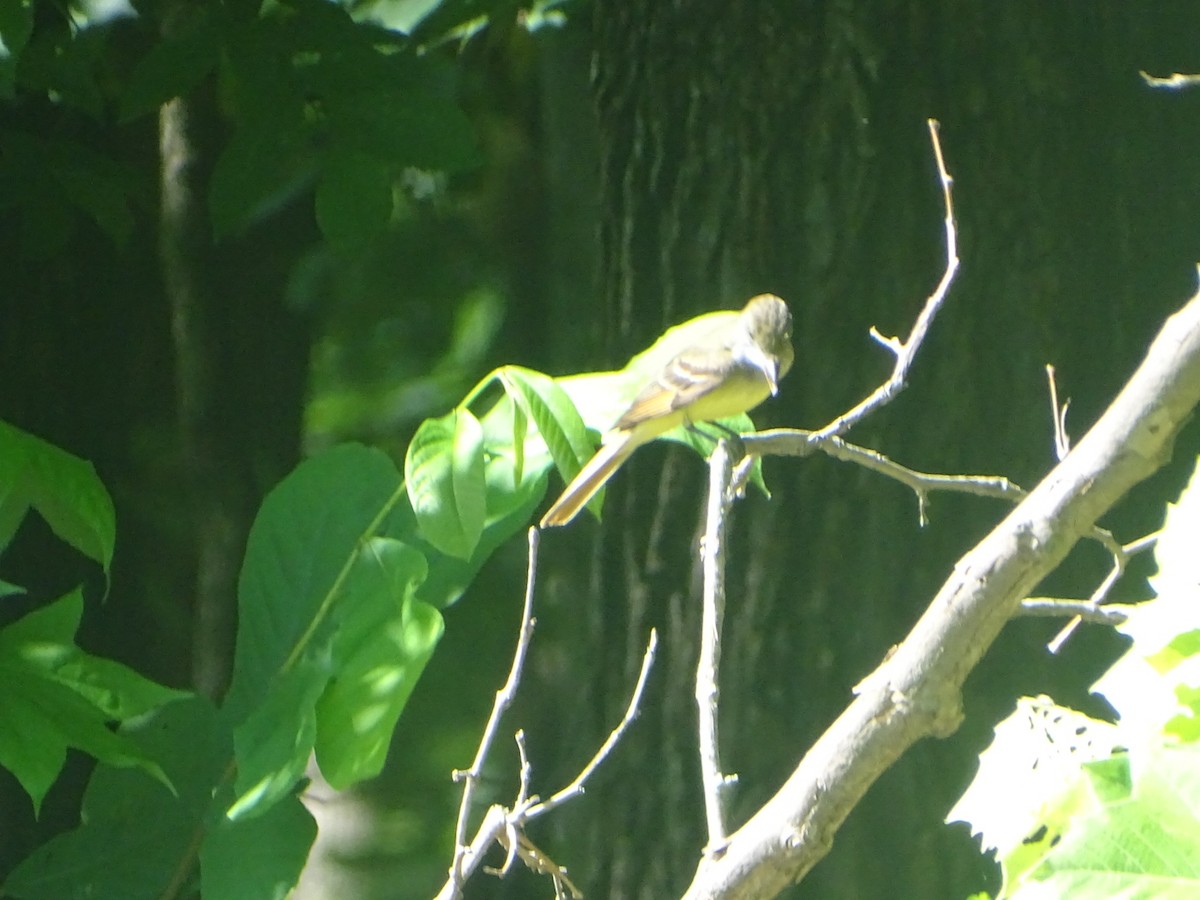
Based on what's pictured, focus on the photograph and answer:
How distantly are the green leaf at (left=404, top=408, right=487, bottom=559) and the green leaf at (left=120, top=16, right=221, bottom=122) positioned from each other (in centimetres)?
101

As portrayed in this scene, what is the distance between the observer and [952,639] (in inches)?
46.5

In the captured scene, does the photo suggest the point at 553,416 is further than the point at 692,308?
No

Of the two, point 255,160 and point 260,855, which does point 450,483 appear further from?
point 255,160

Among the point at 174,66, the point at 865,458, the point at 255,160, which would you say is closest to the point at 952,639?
the point at 865,458

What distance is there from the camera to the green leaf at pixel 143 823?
2.10 m

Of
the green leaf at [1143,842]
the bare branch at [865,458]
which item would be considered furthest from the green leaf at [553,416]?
the green leaf at [1143,842]

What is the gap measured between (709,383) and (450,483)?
104 cm

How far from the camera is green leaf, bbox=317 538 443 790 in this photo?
1.63 metres

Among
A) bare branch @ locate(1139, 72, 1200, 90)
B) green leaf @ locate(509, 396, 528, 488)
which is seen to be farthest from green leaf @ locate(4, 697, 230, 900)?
bare branch @ locate(1139, 72, 1200, 90)

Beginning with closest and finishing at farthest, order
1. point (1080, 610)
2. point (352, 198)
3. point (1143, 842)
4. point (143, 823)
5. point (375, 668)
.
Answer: point (1143, 842), point (1080, 610), point (375, 668), point (143, 823), point (352, 198)

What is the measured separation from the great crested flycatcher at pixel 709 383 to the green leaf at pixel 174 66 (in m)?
0.92

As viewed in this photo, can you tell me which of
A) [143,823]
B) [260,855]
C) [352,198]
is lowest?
[143,823]

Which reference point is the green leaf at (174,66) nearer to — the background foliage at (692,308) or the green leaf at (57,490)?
the background foliage at (692,308)

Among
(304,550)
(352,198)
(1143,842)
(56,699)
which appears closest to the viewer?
(1143,842)
